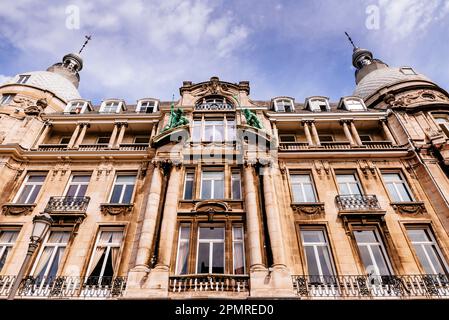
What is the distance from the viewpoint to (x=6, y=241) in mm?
14445

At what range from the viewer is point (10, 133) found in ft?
62.7

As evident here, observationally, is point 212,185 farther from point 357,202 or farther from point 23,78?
point 23,78

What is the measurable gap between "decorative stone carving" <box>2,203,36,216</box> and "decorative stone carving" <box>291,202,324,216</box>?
13619 mm

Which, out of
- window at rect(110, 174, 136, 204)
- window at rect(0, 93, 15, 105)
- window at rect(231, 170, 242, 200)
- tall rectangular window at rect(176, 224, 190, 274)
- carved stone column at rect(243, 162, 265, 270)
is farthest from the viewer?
window at rect(0, 93, 15, 105)

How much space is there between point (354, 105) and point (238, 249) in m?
15.7

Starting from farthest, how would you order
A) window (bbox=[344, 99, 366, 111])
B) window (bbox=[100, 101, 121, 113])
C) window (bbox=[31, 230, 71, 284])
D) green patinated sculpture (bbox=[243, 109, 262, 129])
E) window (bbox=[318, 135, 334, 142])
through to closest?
window (bbox=[100, 101, 121, 113]) → window (bbox=[344, 99, 366, 111]) → window (bbox=[318, 135, 334, 142]) → green patinated sculpture (bbox=[243, 109, 262, 129]) → window (bbox=[31, 230, 71, 284])

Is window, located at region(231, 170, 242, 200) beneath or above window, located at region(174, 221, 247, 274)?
above

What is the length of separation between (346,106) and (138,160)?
52.4 ft

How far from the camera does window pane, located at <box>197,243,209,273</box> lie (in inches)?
503

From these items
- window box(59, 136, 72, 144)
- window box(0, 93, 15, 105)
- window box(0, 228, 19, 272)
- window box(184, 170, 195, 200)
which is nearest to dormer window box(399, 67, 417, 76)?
window box(184, 170, 195, 200)

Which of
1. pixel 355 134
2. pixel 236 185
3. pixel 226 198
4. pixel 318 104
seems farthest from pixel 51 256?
pixel 318 104

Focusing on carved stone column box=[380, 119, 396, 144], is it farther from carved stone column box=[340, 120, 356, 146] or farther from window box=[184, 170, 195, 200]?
window box=[184, 170, 195, 200]

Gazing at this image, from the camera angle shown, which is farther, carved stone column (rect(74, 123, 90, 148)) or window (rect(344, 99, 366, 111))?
window (rect(344, 99, 366, 111))

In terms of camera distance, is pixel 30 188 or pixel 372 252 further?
pixel 30 188
